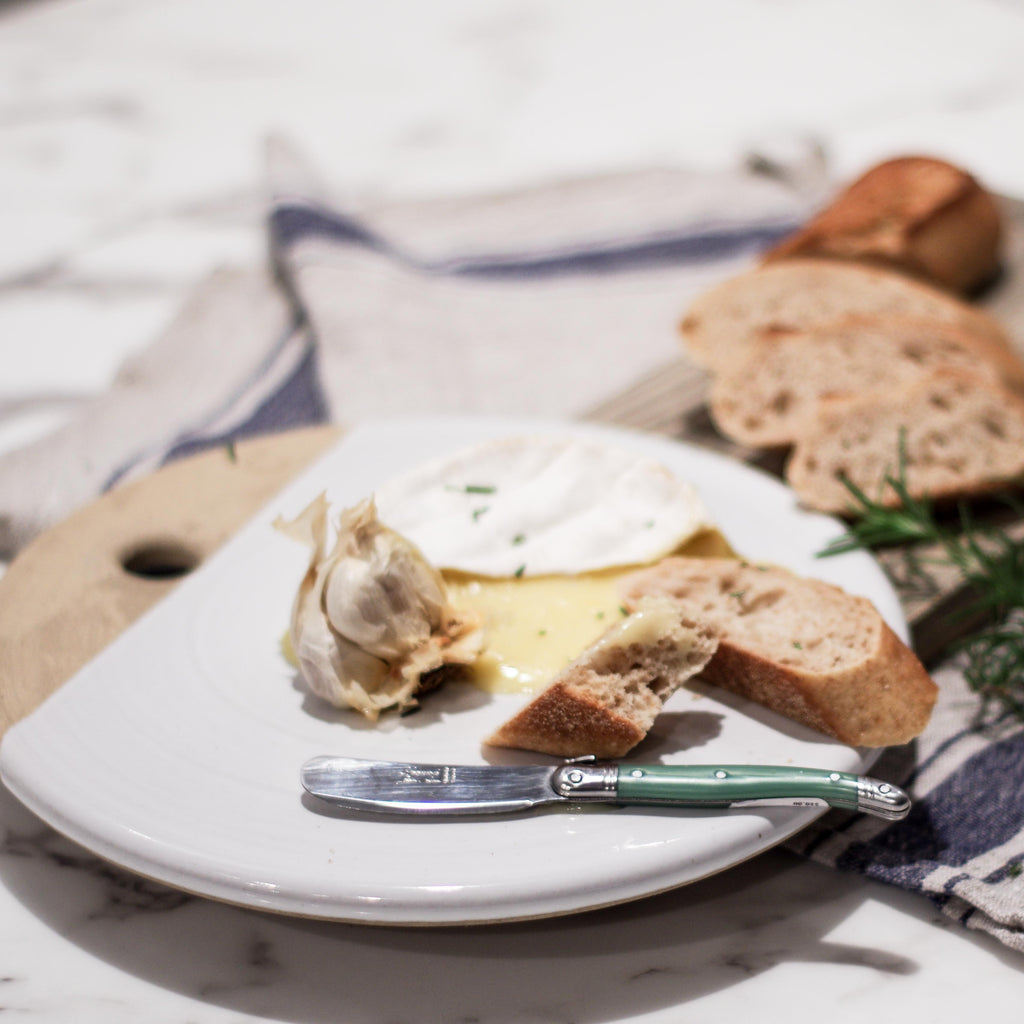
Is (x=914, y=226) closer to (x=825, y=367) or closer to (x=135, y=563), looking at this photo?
(x=825, y=367)

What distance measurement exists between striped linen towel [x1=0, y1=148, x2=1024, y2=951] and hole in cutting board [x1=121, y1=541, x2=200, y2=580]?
0.48 meters

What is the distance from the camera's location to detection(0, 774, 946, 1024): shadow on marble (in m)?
1.73

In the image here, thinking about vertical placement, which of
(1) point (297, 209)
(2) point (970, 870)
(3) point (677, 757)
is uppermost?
(1) point (297, 209)

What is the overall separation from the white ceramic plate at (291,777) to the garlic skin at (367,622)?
7cm

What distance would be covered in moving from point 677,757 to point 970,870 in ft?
1.64

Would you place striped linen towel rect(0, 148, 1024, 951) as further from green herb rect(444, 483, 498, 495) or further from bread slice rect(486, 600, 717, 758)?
green herb rect(444, 483, 498, 495)

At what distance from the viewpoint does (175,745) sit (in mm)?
1995

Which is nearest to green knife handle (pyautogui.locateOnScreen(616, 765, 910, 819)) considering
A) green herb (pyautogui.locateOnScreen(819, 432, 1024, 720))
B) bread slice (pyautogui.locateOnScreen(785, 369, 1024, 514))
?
green herb (pyautogui.locateOnScreen(819, 432, 1024, 720))

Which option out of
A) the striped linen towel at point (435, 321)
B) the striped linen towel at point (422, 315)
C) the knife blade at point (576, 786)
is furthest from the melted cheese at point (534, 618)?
the striped linen towel at point (422, 315)

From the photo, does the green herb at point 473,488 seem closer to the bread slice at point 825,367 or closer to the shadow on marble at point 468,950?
the bread slice at point 825,367

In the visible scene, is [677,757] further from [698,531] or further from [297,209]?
[297,209]

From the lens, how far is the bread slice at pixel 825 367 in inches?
125

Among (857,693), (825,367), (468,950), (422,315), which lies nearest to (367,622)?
(468,950)

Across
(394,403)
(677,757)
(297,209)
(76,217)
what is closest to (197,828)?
(677,757)
